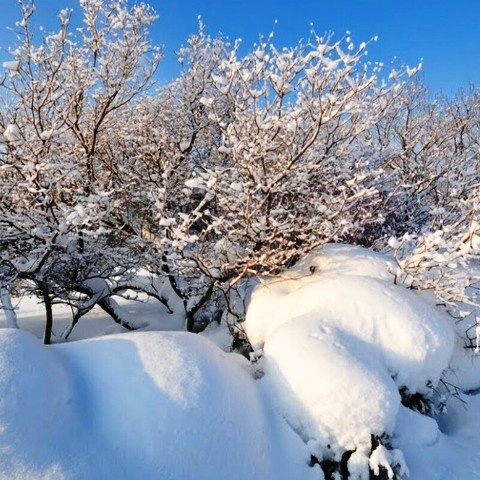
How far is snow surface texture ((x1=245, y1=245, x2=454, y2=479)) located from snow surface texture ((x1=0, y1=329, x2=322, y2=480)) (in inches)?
11.3

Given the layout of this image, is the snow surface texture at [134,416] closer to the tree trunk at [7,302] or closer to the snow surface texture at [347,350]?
the snow surface texture at [347,350]

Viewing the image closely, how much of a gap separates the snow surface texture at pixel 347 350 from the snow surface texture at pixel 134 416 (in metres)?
0.29

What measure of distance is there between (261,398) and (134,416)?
1226mm

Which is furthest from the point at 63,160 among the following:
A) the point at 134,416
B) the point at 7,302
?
the point at 134,416

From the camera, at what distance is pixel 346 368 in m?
3.64

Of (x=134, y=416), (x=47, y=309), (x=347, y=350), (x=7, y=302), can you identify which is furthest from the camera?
(x=47, y=309)

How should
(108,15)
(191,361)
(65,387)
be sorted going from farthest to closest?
1. (108,15)
2. (191,361)
3. (65,387)

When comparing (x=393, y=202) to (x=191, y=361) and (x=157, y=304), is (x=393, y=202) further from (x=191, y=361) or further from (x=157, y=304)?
(x=191, y=361)

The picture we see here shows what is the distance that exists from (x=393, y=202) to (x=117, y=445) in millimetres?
6923

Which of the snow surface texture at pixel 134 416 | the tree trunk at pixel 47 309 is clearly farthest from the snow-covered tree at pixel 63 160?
the snow surface texture at pixel 134 416

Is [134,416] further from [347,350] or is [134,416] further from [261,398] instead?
[347,350]

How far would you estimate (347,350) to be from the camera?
12.8 feet

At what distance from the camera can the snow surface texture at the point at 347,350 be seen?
3.46 m

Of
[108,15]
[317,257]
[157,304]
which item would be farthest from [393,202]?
[108,15]
